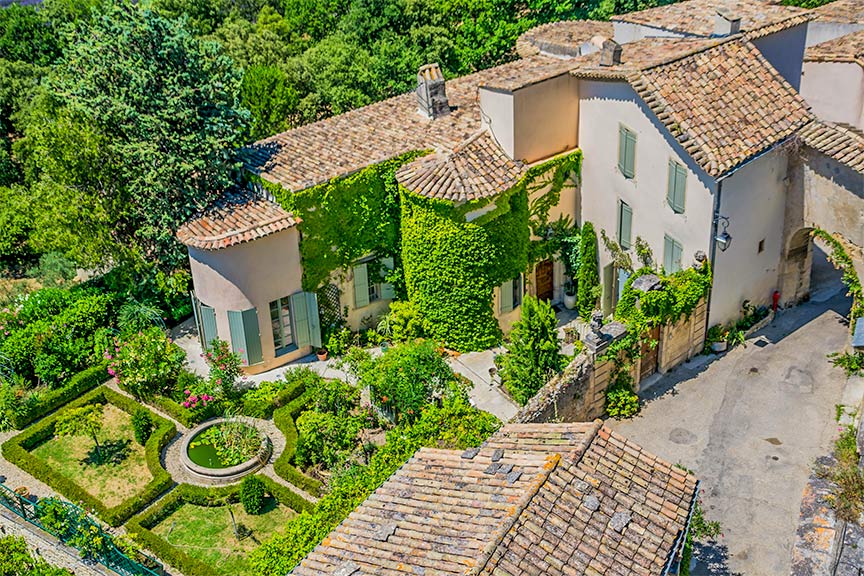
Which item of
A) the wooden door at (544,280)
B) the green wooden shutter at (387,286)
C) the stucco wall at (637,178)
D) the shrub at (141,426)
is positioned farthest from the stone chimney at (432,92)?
the shrub at (141,426)

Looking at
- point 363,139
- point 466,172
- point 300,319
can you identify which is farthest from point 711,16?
point 300,319

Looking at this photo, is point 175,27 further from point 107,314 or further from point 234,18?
point 234,18

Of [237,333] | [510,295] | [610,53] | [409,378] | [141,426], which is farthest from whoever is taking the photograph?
[510,295]

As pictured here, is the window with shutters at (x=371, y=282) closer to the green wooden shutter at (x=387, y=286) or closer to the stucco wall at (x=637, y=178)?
the green wooden shutter at (x=387, y=286)

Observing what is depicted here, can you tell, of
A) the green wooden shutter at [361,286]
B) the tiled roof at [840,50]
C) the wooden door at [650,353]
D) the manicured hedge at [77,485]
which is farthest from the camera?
the green wooden shutter at [361,286]

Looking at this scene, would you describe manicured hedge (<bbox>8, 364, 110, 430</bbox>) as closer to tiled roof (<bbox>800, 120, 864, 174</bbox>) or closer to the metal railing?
the metal railing

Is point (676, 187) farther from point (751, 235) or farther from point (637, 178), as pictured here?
point (751, 235)
